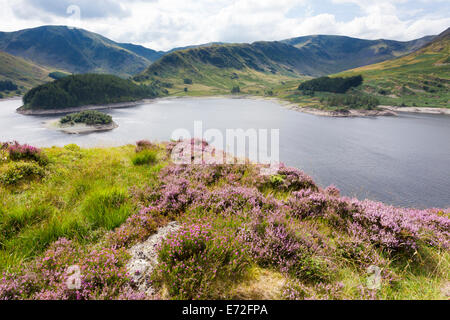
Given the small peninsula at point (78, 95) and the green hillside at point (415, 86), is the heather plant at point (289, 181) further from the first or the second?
the green hillside at point (415, 86)

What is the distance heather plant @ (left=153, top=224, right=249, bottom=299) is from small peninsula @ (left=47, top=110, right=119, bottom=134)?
100m

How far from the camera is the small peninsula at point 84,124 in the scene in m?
89.8

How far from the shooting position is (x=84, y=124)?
311 ft

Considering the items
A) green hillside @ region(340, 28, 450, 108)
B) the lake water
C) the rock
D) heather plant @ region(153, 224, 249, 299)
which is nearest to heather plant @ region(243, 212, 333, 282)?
heather plant @ region(153, 224, 249, 299)

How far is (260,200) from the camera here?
5.66 m

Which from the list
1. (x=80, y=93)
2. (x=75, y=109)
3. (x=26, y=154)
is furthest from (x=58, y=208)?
(x=80, y=93)

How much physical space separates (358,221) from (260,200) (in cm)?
267

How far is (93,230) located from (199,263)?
2.79m

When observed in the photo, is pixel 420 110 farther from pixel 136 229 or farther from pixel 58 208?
pixel 58 208

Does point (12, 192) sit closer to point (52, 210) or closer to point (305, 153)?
point (52, 210)

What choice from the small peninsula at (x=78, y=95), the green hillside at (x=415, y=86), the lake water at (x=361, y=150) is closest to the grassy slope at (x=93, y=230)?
Answer: the lake water at (x=361, y=150)

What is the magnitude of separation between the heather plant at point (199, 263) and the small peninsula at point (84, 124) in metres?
100
